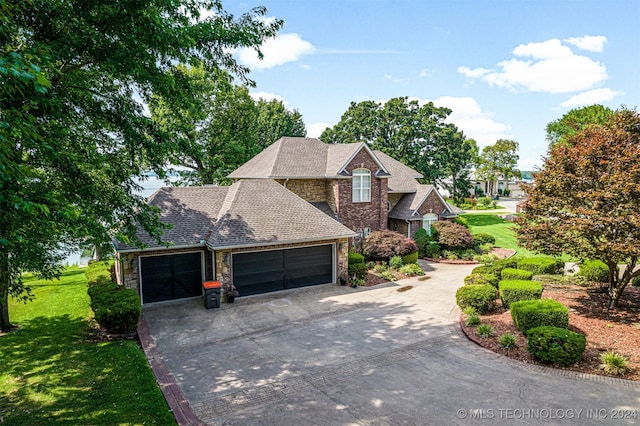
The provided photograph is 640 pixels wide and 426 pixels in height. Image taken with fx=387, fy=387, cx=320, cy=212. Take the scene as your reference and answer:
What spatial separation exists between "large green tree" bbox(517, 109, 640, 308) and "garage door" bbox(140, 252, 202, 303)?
1396 centimetres

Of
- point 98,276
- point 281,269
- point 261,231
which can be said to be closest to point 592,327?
point 281,269

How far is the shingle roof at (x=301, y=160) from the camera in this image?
1011 inches

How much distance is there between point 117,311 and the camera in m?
13.1

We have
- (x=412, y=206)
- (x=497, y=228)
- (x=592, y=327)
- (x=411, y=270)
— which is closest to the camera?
(x=592, y=327)

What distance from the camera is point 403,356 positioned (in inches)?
460

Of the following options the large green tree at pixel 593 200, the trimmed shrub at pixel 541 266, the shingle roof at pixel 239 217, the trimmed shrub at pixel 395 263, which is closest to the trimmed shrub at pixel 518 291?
the large green tree at pixel 593 200

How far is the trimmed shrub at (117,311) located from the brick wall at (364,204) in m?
15.0

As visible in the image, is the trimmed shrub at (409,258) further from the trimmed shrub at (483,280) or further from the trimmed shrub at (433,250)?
the trimmed shrub at (483,280)

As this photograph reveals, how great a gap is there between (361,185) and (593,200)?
50.0 feet

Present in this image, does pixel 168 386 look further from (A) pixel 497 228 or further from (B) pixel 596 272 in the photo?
(A) pixel 497 228

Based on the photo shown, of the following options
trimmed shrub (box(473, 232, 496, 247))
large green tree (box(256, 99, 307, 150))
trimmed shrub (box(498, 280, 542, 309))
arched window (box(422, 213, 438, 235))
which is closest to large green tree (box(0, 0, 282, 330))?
trimmed shrub (box(498, 280, 542, 309))

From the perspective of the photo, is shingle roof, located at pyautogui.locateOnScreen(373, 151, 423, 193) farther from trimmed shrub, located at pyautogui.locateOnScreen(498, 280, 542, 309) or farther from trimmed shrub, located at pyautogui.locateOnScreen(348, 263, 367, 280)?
trimmed shrub, located at pyautogui.locateOnScreen(498, 280, 542, 309)

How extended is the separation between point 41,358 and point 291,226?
10863mm

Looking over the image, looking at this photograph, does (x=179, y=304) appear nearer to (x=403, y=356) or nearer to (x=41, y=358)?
(x=41, y=358)
